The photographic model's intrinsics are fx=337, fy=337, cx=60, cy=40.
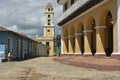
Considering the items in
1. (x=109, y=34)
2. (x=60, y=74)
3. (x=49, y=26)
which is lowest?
(x=60, y=74)

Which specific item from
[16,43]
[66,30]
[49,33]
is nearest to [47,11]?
[49,33]

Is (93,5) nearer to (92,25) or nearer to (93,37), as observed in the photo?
(92,25)

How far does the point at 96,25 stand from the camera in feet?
77.3

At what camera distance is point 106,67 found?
16062 millimetres

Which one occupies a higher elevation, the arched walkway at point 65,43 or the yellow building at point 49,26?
the yellow building at point 49,26

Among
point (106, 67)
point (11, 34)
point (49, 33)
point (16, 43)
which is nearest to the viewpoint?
point (106, 67)

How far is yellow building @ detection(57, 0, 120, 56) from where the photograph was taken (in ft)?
65.6

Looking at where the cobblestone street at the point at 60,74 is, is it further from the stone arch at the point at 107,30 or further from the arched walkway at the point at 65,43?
the arched walkway at the point at 65,43

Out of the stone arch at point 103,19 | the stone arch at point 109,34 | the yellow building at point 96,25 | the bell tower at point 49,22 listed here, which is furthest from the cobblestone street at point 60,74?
the bell tower at point 49,22

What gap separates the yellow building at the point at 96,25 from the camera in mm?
20000

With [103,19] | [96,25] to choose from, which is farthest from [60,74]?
[96,25]

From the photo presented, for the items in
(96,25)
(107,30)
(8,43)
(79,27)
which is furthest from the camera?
(8,43)

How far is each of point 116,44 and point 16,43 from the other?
1105 inches

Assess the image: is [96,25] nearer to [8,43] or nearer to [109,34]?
[109,34]
